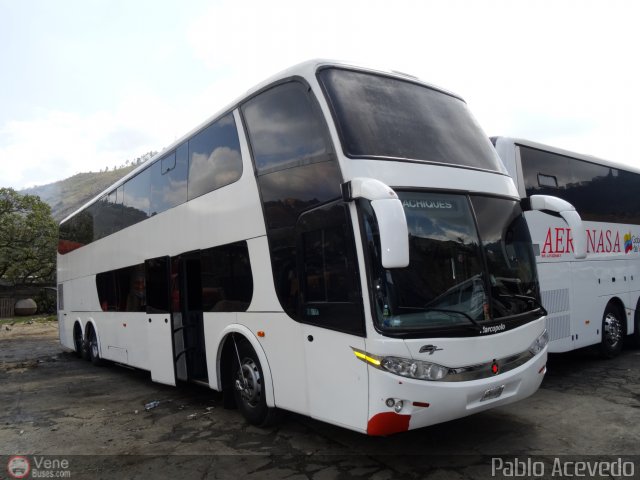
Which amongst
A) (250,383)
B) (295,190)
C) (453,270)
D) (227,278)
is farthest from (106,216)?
(453,270)

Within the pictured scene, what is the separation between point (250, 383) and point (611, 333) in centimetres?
680

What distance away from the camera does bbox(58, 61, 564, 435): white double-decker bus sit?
4254mm

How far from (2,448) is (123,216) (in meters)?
5.13

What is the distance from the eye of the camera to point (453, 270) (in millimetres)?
4578

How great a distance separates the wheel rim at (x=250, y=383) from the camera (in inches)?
233

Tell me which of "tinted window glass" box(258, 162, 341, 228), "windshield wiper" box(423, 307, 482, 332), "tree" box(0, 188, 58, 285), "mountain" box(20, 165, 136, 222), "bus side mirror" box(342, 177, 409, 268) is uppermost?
"mountain" box(20, 165, 136, 222)

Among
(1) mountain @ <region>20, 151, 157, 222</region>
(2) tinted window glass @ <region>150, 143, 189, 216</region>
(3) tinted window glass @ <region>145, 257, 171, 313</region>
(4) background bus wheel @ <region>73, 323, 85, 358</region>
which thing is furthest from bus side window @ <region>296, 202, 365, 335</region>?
(1) mountain @ <region>20, 151, 157, 222</region>

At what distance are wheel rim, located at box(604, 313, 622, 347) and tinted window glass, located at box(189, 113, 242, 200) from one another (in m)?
7.03

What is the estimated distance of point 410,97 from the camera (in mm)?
5492

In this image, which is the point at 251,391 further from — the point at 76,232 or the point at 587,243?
the point at 76,232

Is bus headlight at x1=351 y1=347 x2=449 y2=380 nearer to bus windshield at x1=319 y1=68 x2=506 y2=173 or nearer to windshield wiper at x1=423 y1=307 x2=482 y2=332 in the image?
windshield wiper at x1=423 y1=307 x2=482 y2=332

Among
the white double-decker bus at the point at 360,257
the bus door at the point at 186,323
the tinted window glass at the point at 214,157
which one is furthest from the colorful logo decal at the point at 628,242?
the bus door at the point at 186,323

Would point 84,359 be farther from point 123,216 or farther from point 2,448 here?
point 2,448

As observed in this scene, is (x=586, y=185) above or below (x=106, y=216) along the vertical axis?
below
